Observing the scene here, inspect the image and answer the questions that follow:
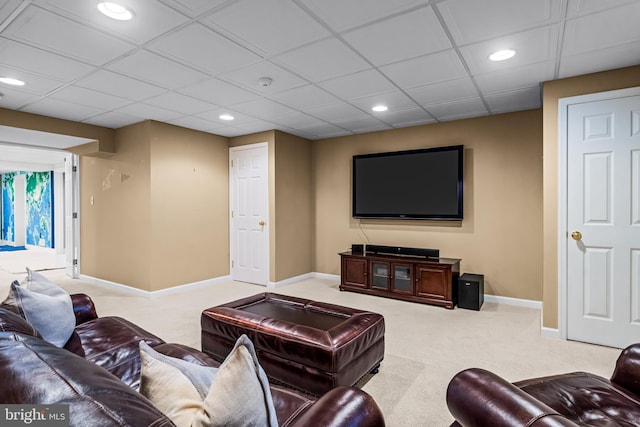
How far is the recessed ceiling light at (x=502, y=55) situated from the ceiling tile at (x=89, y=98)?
12.3 feet

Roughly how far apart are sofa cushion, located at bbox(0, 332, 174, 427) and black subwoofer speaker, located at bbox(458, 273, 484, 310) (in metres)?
4.00

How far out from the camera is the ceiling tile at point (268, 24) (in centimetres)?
206

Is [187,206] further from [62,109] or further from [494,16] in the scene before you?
[494,16]

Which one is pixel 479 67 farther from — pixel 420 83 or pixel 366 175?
pixel 366 175

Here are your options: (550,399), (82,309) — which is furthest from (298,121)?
(550,399)

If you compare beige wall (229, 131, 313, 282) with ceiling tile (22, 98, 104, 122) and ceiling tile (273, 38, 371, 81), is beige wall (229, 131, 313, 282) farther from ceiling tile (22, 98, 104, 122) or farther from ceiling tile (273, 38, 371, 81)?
ceiling tile (273, 38, 371, 81)

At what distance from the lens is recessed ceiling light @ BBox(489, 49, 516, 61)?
104 inches

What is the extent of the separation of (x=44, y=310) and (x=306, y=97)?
2965 millimetres

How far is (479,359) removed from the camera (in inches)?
107

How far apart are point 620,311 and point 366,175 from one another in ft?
11.1

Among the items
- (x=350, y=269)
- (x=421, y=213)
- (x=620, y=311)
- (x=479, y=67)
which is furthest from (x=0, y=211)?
(x=620, y=311)

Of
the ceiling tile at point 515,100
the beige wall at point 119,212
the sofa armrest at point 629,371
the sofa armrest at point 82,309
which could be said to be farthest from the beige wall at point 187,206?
A: the sofa armrest at point 629,371

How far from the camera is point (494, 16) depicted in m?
2.16

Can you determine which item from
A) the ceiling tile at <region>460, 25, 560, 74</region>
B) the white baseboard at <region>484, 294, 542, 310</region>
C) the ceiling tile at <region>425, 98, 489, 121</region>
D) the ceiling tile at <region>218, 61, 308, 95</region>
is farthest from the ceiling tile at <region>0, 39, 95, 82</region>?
the white baseboard at <region>484, 294, 542, 310</region>
